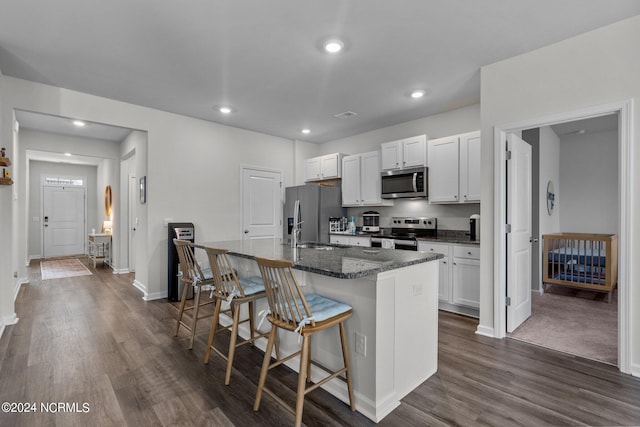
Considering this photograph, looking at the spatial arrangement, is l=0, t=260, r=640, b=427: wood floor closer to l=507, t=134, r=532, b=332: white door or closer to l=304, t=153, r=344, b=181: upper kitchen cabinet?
l=507, t=134, r=532, b=332: white door

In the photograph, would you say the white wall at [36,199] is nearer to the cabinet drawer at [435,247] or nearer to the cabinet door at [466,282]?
the cabinet drawer at [435,247]

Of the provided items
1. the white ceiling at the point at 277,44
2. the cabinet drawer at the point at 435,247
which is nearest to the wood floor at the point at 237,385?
the cabinet drawer at the point at 435,247

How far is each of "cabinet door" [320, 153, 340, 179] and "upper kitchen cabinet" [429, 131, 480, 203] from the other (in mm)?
1741

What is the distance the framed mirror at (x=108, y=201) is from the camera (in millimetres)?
7388

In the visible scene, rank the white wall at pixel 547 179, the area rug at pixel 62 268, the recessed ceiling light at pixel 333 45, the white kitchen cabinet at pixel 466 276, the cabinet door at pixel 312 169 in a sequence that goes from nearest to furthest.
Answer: the recessed ceiling light at pixel 333 45 → the white kitchen cabinet at pixel 466 276 → the white wall at pixel 547 179 → the cabinet door at pixel 312 169 → the area rug at pixel 62 268

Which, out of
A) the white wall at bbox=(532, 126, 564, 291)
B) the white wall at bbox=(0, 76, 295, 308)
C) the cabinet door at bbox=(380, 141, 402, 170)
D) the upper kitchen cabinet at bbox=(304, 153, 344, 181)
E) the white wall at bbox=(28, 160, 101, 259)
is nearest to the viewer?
the white wall at bbox=(0, 76, 295, 308)

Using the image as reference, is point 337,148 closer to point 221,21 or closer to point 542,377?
point 221,21

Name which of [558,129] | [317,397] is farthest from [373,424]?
[558,129]

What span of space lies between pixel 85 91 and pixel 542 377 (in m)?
5.30

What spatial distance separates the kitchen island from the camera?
1.82 metres

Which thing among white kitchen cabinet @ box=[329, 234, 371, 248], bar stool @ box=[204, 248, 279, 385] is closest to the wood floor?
bar stool @ box=[204, 248, 279, 385]

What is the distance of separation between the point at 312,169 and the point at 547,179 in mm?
4011

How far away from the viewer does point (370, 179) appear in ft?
16.5

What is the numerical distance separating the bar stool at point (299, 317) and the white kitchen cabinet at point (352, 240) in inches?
102
